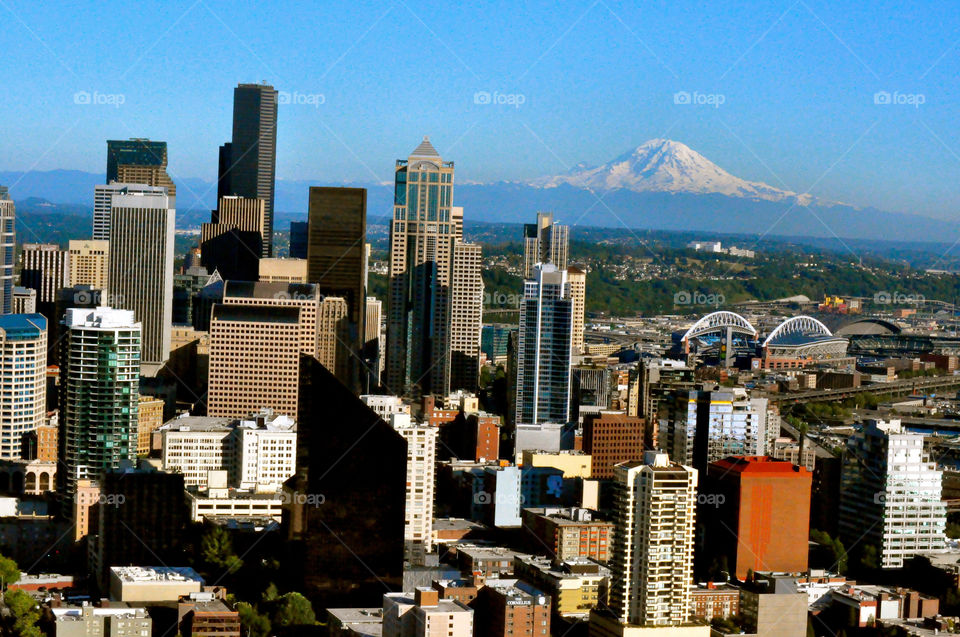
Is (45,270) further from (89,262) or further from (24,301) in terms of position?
(24,301)

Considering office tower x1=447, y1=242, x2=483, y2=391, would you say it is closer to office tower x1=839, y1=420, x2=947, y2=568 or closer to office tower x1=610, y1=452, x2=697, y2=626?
office tower x1=839, y1=420, x2=947, y2=568

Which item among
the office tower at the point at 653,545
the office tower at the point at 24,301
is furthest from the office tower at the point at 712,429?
the office tower at the point at 24,301

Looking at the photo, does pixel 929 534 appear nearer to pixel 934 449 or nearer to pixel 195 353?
pixel 934 449

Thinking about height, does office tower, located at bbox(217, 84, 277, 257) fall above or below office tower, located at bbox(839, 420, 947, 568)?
above

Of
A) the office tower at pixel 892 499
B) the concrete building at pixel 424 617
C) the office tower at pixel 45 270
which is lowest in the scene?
the concrete building at pixel 424 617

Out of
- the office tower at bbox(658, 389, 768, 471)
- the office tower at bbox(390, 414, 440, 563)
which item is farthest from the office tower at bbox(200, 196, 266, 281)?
the office tower at bbox(390, 414, 440, 563)

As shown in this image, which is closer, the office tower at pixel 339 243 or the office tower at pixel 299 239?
the office tower at pixel 339 243

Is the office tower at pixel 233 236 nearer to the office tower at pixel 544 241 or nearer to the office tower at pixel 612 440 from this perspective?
the office tower at pixel 544 241
